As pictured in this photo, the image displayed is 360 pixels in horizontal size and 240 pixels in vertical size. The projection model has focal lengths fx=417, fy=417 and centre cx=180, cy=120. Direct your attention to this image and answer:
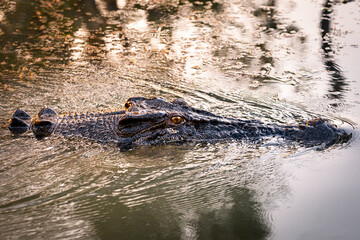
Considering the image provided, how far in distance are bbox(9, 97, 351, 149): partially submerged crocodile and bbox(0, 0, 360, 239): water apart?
16 centimetres

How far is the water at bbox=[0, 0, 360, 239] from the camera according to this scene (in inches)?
157

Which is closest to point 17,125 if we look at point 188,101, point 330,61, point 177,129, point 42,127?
point 42,127

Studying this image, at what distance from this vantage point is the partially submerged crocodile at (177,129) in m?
5.32

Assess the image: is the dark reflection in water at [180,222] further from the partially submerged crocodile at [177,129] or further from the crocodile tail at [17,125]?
the crocodile tail at [17,125]

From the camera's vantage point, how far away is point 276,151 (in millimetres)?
5137

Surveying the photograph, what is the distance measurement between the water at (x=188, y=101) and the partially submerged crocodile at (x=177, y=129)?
16cm

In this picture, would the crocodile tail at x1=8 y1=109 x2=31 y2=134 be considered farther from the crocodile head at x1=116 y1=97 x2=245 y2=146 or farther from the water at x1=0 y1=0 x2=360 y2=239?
the crocodile head at x1=116 y1=97 x2=245 y2=146

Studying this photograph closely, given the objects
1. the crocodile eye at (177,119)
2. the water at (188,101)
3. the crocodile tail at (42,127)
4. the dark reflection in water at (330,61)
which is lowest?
the dark reflection in water at (330,61)

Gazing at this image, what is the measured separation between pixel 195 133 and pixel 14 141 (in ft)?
7.97

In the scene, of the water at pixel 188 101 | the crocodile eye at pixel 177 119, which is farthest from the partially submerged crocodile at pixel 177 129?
the water at pixel 188 101

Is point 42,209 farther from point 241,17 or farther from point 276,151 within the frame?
point 241,17

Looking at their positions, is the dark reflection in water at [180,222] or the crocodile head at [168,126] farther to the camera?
the crocodile head at [168,126]

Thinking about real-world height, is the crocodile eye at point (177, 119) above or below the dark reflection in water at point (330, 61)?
above

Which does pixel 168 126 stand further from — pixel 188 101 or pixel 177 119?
pixel 188 101
